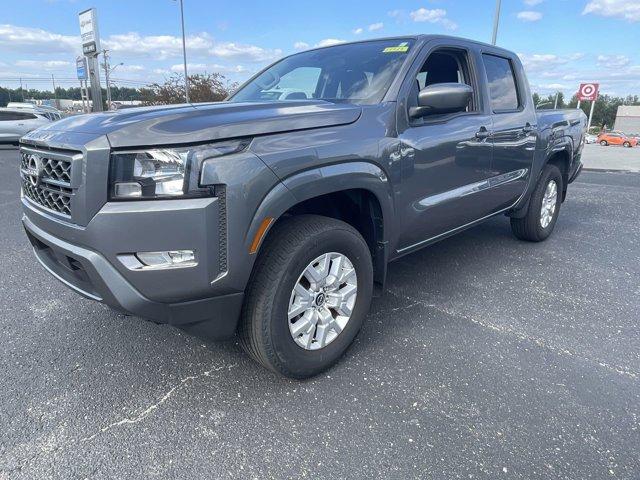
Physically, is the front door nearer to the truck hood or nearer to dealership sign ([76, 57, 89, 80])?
the truck hood

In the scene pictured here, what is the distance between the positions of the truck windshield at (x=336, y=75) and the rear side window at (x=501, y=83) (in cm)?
114

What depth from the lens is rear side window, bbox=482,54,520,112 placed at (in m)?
3.83

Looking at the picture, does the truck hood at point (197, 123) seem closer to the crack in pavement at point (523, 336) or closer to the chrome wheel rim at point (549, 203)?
the crack in pavement at point (523, 336)

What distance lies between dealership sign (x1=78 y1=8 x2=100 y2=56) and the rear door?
17628 mm

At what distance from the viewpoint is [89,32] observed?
17.4 m

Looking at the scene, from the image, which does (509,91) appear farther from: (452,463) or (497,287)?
(452,463)

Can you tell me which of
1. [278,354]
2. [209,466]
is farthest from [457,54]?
[209,466]

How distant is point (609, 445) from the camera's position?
197 centimetres

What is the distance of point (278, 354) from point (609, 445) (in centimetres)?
154

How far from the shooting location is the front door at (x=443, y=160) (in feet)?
9.24

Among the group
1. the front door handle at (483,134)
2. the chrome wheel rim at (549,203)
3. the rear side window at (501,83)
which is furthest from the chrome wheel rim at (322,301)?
the chrome wheel rim at (549,203)

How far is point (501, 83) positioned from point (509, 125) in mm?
451

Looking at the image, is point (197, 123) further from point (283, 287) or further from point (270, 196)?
point (283, 287)

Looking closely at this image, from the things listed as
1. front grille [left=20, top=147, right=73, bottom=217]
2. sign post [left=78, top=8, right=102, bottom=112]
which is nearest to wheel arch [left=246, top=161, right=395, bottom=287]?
front grille [left=20, top=147, right=73, bottom=217]
